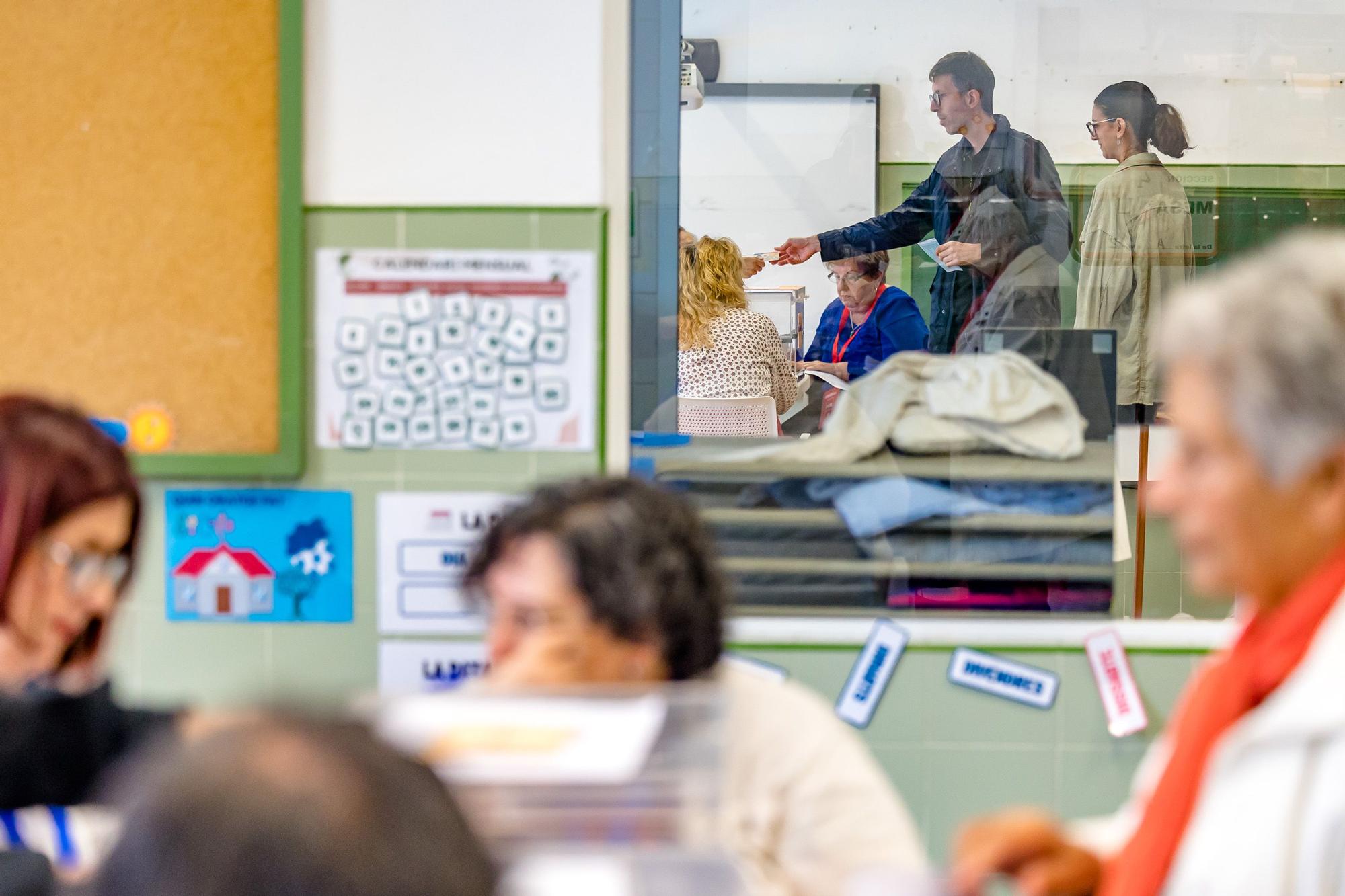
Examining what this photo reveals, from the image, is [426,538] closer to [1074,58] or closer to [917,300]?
[917,300]

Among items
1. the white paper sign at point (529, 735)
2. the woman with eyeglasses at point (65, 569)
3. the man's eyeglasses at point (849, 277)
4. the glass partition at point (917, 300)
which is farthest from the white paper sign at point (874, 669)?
the white paper sign at point (529, 735)

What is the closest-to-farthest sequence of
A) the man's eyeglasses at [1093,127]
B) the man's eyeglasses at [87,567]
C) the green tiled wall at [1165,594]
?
the man's eyeglasses at [87,567]
the green tiled wall at [1165,594]
the man's eyeglasses at [1093,127]

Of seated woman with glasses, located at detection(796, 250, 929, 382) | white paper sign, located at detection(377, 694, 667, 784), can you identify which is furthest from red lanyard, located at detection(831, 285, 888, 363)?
white paper sign, located at detection(377, 694, 667, 784)

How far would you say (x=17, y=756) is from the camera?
4.09ft

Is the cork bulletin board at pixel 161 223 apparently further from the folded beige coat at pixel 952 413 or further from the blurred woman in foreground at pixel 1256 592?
the blurred woman in foreground at pixel 1256 592

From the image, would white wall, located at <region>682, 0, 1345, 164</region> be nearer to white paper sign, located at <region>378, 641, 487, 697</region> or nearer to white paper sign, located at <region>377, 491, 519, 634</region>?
white paper sign, located at <region>377, 491, 519, 634</region>

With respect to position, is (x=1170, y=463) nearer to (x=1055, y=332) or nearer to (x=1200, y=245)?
(x=1055, y=332)

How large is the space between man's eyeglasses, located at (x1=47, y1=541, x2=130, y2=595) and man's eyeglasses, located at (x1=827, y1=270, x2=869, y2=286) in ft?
5.52

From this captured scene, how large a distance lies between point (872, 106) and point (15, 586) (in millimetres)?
2072

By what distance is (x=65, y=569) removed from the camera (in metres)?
1.52

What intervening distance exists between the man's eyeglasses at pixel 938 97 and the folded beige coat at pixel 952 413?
554 mm

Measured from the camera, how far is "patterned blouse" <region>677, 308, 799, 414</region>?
282cm

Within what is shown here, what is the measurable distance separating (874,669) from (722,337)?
74cm

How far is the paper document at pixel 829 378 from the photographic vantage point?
2846 millimetres
